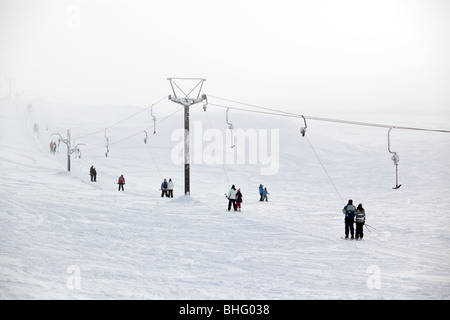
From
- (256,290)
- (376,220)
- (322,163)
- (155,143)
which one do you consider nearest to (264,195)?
(376,220)

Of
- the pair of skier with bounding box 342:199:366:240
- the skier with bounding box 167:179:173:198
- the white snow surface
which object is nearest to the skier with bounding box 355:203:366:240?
the pair of skier with bounding box 342:199:366:240

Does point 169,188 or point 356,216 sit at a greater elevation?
point 169,188

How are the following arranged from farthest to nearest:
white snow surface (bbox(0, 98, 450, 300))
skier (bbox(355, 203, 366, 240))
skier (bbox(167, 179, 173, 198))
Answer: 1. skier (bbox(167, 179, 173, 198))
2. skier (bbox(355, 203, 366, 240))
3. white snow surface (bbox(0, 98, 450, 300))

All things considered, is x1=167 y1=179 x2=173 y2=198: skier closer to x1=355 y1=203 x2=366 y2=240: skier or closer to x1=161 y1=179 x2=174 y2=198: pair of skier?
x1=161 y1=179 x2=174 y2=198: pair of skier

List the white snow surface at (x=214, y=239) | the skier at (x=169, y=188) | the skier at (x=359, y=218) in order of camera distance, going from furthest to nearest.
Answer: the skier at (x=169, y=188) → the skier at (x=359, y=218) → the white snow surface at (x=214, y=239)

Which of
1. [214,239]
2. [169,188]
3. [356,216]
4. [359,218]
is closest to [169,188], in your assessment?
[169,188]

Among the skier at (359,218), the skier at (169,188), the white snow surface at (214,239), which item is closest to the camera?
the white snow surface at (214,239)

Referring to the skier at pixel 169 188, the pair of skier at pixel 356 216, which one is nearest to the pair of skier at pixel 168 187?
the skier at pixel 169 188

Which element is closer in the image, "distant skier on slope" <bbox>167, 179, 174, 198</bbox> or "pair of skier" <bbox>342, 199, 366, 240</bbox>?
"pair of skier" <bbox>342, 199, 366, 240</bbox>

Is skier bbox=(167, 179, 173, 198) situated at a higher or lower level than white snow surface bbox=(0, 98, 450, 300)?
higher

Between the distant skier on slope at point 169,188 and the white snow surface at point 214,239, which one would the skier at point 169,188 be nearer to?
the distant skier on slope at point 169,188

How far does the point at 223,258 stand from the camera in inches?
524

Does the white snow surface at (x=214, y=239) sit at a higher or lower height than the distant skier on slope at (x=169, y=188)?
lower

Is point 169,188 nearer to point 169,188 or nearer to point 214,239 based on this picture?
point 169,188
